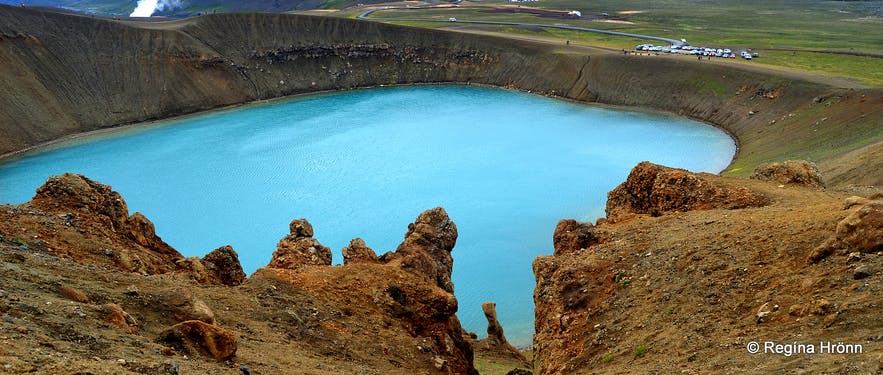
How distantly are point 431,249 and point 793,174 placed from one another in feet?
53.2

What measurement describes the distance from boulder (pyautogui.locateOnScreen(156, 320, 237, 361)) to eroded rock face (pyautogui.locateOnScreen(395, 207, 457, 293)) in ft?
35.2

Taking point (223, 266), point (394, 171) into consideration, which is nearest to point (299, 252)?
point (223, 266)

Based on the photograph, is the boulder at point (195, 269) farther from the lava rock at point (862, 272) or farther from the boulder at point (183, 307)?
the lava rock at point (862, 272)

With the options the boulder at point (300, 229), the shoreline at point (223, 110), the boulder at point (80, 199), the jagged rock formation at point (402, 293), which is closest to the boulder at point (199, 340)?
the jagged rock formation at point (402, 293)

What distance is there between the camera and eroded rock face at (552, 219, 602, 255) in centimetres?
2552

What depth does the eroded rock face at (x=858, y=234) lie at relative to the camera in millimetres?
15875

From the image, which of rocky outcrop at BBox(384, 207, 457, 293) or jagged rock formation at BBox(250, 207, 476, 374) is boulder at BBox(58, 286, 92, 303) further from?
rocky outcrop at BBox(384, 207, 457, 293)

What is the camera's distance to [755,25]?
14025cm

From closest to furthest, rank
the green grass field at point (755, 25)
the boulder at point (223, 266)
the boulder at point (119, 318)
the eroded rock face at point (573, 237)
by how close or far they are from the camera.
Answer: the boulder at point (119, 318) < the boulder at point (223, 266) < the eroded rock face at point (573, 237) < the green grass field at point (755, 25)

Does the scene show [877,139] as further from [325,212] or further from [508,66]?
[508,66]

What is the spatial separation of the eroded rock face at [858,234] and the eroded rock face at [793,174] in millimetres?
13243

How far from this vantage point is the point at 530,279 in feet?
135

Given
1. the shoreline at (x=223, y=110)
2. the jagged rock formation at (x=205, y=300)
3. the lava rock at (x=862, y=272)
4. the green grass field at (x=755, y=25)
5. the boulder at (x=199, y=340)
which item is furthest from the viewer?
the green grass field at (x=755, y=25)

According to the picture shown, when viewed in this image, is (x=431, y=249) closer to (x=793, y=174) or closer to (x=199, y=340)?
(x=199, y=340)
